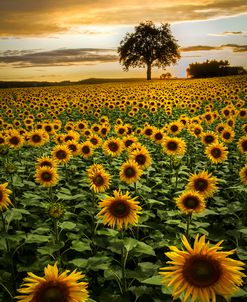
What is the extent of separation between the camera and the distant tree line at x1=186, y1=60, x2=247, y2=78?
3423 inches

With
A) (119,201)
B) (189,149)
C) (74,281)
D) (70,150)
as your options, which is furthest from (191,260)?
(189,149)

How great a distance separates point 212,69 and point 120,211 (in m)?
89.3

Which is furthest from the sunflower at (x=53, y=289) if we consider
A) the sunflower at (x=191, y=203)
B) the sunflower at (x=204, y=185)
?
the sunflower at (x=204, y=185)

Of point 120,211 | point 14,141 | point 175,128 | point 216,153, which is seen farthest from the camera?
point 175,128

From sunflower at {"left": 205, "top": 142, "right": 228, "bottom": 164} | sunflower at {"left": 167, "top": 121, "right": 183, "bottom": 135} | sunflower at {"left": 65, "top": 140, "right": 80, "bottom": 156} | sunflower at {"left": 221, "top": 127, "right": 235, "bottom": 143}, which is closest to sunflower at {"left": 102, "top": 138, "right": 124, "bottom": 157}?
sunflower at {"left": 65, "top": 140, "right": 80, "bottom": 156}

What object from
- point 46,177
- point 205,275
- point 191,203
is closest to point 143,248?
point 191,203

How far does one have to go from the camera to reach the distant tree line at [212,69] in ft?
285

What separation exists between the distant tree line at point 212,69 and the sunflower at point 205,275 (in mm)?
87222

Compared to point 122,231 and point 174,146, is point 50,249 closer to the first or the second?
point 122,231

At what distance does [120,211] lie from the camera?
13.4 feet

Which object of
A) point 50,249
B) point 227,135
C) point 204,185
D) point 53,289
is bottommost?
point 50,249

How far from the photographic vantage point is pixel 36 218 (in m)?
6.02

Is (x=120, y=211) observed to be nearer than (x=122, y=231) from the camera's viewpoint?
Yes

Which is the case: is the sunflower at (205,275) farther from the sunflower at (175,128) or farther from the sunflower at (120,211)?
the sunflower at (175,128)
